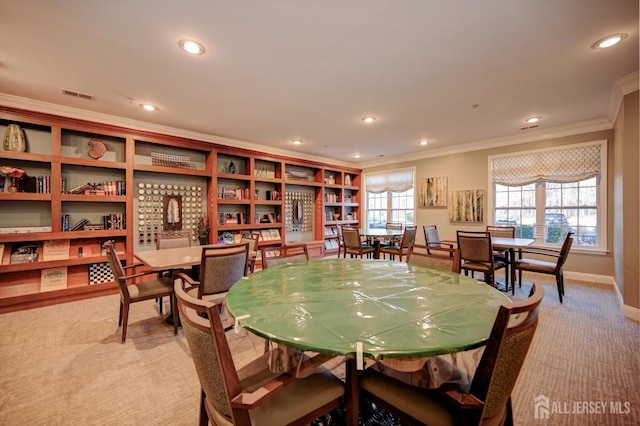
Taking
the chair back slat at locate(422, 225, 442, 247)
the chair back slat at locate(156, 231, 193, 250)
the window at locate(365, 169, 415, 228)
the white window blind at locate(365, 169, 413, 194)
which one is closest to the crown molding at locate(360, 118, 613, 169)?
the white window blind at locate(365, 169, 413, 194)

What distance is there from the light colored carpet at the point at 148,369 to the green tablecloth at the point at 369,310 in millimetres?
268

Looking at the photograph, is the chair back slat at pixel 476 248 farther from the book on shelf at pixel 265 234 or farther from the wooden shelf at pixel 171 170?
the wooden shelf at pixel 171 170

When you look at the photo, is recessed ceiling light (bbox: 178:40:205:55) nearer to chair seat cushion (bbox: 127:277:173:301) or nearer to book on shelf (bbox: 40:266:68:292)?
chair seat cushion (bbox: 127:277:173:301)

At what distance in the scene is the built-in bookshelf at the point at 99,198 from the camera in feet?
11.5

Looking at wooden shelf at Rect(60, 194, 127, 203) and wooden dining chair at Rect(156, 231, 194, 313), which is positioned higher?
wooden shelf at Rect(60, 194, 127, 203)

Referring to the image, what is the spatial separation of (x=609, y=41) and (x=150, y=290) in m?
4.85

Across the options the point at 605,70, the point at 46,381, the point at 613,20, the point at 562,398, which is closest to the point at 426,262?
the point at 562,398

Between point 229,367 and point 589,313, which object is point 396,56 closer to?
point 229,367

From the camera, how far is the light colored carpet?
5.46 feet

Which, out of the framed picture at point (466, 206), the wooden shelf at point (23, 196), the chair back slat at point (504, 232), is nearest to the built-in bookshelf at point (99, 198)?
the wooden shelf at point (23, 196)

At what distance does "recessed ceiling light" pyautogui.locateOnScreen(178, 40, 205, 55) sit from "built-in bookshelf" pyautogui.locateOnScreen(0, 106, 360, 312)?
8.49 feet

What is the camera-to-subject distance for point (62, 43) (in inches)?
89.3

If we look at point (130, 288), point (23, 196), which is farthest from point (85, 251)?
point (130, 288)

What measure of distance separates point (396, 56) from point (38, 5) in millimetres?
2760
